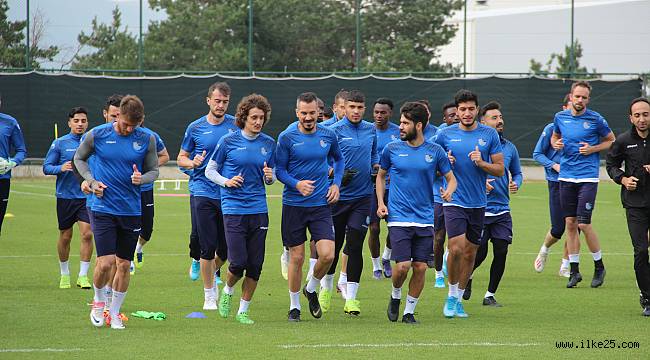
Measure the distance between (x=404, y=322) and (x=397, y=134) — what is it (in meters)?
2.99

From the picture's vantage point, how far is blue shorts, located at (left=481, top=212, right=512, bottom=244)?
12.4m

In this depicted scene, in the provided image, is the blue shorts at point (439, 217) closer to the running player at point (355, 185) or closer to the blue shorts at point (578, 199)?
the running player at point (355, 185)

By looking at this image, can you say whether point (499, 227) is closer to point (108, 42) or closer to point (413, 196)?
point (413, 196)

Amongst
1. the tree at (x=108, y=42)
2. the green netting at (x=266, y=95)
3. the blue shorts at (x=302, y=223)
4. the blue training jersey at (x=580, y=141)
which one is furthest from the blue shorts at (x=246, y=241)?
the tree at (x=108, y=42)

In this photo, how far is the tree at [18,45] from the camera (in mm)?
32688

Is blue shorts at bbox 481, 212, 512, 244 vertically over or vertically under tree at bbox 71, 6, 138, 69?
under

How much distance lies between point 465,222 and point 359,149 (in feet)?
5.02

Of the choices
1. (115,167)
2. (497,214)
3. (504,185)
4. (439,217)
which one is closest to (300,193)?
(115,167)

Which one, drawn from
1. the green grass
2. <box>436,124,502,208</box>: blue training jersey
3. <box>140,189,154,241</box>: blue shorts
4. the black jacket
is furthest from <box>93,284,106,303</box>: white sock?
the black jacket

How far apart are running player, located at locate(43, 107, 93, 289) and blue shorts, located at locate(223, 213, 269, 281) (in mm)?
3110

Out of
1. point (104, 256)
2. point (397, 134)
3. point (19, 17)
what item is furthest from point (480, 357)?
point (19, 17)

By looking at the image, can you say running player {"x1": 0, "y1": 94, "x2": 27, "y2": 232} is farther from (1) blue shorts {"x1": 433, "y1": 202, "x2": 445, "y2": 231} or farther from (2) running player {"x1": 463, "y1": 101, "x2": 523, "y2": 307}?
(2) running player {"x1": 463, "y1": 101, "x2": 523, "y2": 307}

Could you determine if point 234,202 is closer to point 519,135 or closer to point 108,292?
point 108,292

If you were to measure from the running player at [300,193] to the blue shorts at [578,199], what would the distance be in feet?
13.6
